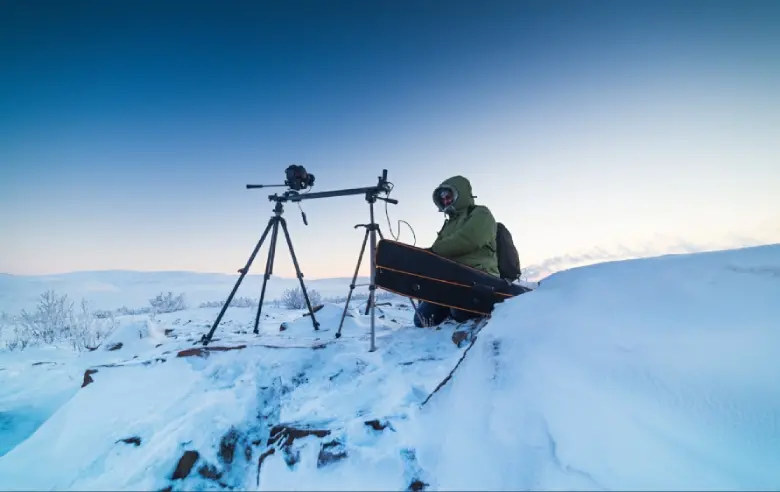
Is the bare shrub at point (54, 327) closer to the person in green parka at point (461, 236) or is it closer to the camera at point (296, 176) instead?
the camera at point (296, 176)

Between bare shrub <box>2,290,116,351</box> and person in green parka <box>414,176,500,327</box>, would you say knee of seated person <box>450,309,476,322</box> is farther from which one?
bare shrub <box>2,290,116,351</box>

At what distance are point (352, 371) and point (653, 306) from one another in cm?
255

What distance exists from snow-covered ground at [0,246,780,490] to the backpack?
2083 mm

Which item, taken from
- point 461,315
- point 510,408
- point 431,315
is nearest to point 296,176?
point 431,315

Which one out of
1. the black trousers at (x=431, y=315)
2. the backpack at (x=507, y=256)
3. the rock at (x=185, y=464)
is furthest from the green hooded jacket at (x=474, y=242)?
the rock at (x=185, y=464)

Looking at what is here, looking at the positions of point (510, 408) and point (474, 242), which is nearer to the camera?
point (510, 408)

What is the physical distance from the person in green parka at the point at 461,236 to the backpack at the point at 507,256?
0.23m

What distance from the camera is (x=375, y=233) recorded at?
4598 millimetres

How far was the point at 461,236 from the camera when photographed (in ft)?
14.3

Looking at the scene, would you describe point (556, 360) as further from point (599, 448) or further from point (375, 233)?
point (375, 233)

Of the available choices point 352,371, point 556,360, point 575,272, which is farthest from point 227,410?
point 575,272

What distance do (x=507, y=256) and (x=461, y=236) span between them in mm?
1081

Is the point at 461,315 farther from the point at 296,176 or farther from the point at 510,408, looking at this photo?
the point at 296,176

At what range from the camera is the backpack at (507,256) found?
4.93m
